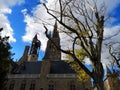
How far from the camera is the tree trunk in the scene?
24.3ft

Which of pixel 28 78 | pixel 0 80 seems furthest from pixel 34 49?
A: pixel 0 80

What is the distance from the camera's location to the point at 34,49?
5084 centimetres

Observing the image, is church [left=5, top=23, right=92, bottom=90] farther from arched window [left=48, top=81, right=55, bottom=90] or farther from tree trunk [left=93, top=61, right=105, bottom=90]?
tree trunk [left=93, top=61, right=105, bottom=90]

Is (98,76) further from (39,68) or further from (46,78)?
(39,68)

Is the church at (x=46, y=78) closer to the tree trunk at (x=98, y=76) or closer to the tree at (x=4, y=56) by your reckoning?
the tree at (x=4, y=56)

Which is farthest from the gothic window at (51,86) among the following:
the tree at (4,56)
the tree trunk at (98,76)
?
the tree trunk at (98,76)

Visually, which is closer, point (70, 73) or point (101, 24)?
point (101, 24)

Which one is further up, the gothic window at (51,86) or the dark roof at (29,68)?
the dark roof at (29,68)

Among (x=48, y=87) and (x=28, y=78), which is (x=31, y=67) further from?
(x=48, y=87)

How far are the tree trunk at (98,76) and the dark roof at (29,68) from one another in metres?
28.2

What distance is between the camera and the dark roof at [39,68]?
1340 inches

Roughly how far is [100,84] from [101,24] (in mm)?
3607

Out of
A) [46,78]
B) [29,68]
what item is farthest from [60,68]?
[29,68]

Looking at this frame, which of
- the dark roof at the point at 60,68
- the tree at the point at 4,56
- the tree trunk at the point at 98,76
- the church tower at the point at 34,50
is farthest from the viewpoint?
the church tower at the point at 34,50
